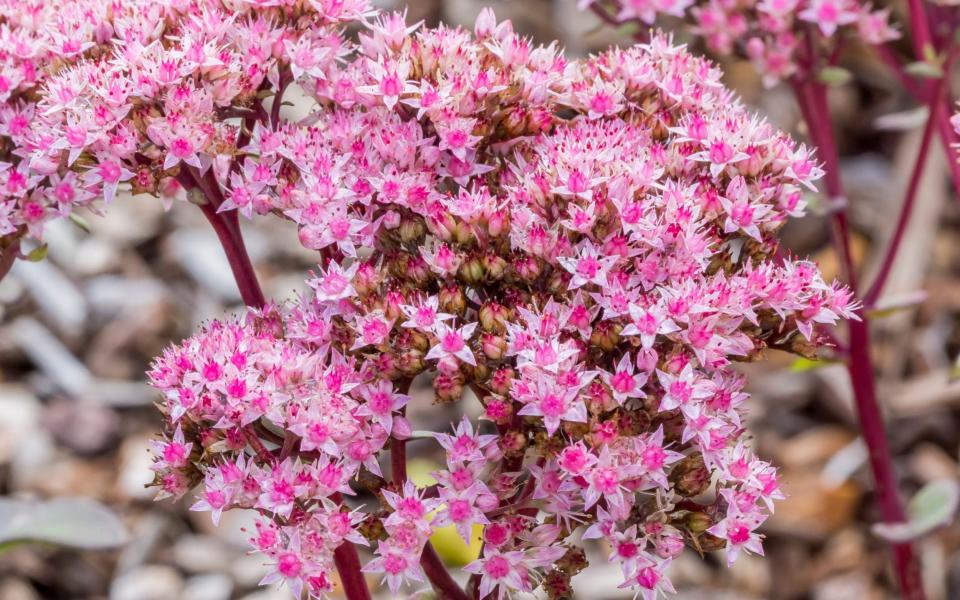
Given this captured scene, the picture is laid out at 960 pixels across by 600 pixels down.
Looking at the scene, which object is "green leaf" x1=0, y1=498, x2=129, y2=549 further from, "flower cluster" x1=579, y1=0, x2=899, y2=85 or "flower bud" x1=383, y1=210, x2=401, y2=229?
"flower cluster" x1=579, y1=0, x2=899, y2=85

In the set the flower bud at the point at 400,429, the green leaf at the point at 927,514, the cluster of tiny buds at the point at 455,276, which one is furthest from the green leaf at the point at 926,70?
the flower bud at the point at 400,429

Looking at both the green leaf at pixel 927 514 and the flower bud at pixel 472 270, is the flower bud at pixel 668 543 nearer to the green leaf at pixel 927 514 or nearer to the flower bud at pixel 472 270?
the flower bud at pixel 472 270

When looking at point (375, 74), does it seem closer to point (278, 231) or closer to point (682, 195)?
point (682, 195)

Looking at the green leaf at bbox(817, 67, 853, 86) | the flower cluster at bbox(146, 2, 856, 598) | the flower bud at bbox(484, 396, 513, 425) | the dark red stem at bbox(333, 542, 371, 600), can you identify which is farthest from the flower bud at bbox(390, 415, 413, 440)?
the green leaf at bbox(817, 67, 853, 86)

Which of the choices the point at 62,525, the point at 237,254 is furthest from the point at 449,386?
the point at 62,525

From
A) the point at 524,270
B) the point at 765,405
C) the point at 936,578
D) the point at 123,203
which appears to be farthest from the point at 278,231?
the point at 524,270

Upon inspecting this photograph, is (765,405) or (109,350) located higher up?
(109,350)

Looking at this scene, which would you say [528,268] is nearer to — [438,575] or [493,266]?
[493,266]
